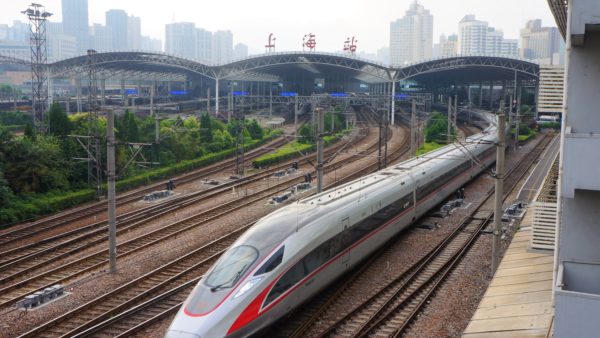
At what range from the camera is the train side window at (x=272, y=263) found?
12.7 meters

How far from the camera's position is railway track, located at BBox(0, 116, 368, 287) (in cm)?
1911

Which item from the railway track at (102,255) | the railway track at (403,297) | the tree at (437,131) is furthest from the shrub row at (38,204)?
the tree at (437,131)

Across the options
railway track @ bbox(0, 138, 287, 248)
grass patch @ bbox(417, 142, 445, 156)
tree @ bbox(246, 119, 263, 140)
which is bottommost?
railway track @ bbox(0, 138, 287, 248)

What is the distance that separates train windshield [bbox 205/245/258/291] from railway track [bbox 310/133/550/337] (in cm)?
214

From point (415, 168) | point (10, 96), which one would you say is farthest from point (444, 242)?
point (10, 96)

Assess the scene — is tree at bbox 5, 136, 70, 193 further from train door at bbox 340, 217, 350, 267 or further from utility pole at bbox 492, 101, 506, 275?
utility pole at bbox 492, 101, 506, 275

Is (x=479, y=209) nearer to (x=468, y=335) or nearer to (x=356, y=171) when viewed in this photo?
(x=356, y=171)

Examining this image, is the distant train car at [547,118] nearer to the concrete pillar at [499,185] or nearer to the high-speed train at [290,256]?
the high-speed train at [290,256]

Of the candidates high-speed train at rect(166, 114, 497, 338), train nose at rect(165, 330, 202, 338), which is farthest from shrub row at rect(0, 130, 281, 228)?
train nose at rect(165, 330, 202, 338)

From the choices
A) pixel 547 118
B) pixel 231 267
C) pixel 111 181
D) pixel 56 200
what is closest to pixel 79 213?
pixel 56 200

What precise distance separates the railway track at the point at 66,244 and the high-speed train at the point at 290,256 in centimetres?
878

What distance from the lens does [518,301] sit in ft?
43.1

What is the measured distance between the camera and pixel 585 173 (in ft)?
28.1

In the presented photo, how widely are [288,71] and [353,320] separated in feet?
284
